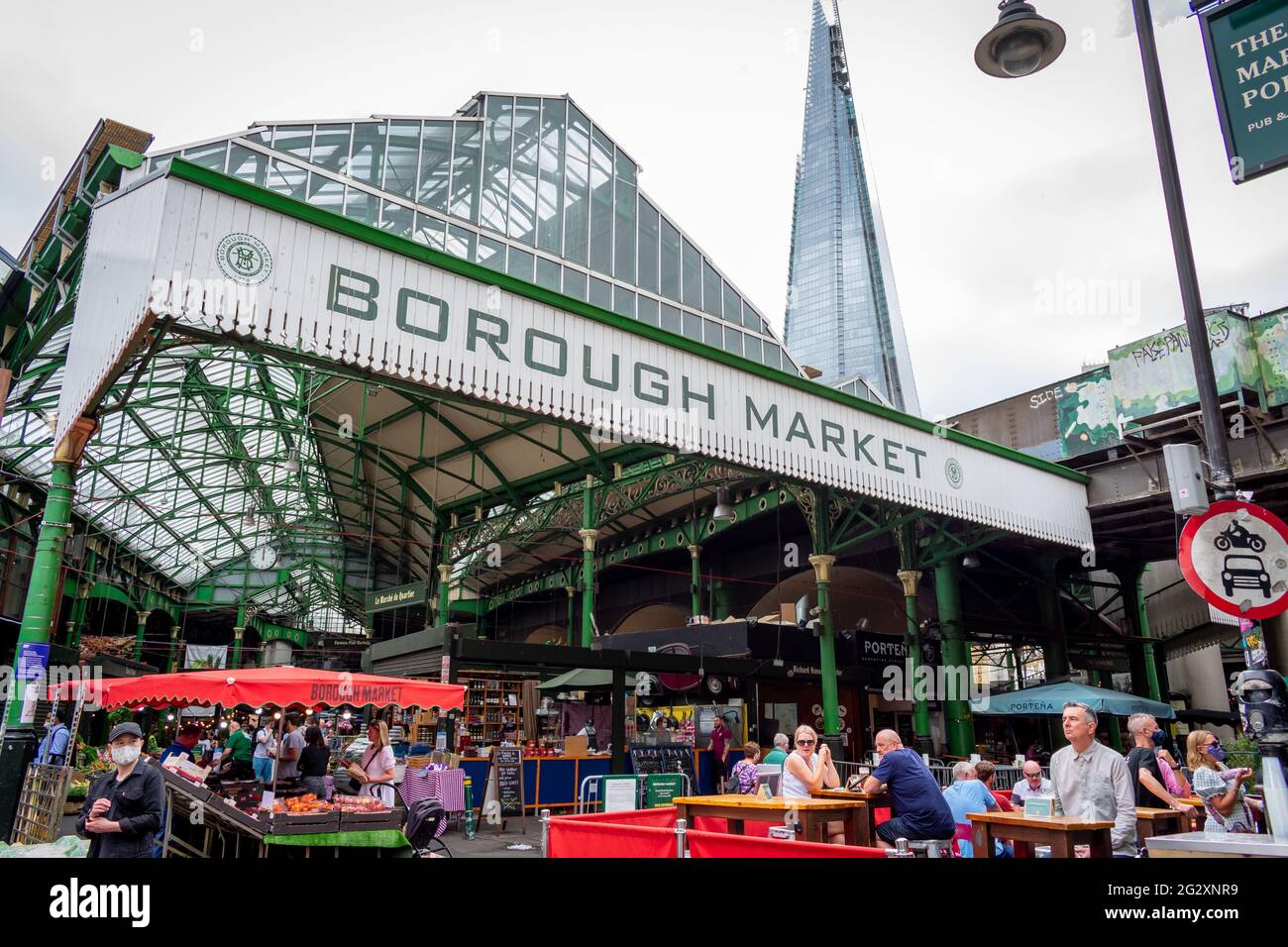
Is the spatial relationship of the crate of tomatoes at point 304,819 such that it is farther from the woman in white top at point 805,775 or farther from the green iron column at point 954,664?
the green iron column at point 954,664

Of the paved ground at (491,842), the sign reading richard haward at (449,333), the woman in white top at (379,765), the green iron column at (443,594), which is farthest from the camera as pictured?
the green iron column at (443,594)

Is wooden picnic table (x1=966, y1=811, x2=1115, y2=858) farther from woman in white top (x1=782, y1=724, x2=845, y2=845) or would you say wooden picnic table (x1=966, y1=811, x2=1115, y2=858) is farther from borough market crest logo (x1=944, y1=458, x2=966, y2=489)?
borough market crest logo (x1=944, y1=458, x2=966, y2=489)

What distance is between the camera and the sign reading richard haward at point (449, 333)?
7426mm

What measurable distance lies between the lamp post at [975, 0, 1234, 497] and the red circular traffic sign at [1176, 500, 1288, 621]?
9.1 inches

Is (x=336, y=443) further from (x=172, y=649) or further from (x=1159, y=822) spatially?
(x=1159, y=822)

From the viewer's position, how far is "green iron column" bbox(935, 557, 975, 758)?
17.3 m

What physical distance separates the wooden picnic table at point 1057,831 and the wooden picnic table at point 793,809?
155cm

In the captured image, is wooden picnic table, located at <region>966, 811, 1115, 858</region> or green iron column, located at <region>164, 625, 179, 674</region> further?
Result: green iron column, located at <region>164, 625, 179, 674</region>

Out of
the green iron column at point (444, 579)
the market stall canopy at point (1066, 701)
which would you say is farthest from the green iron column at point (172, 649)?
Result: the market stall canopy at point (1066, 701)

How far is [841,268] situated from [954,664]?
484ft

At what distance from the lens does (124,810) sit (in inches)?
218

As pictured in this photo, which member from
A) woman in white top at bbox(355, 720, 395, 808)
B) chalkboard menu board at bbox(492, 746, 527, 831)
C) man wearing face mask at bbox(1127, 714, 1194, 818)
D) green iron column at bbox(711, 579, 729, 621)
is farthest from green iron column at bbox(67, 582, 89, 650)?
man wearing face mask at bbox(1127, 714, 1194, 818)
